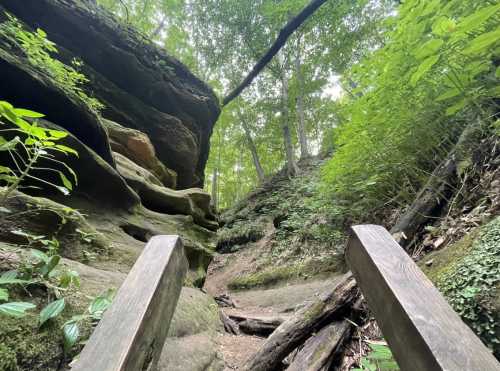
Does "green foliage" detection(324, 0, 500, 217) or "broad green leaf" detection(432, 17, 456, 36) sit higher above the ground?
"green foliage" detection(324, 0, 500, 217)

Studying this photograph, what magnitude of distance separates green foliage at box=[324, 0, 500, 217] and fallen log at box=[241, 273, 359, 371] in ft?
5.50

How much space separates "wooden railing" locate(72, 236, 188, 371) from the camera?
0.77m

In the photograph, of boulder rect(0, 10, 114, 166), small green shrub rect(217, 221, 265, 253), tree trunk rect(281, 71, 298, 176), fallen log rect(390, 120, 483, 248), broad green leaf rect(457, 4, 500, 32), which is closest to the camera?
broad green leaf rect(457, 4, 500, 32)

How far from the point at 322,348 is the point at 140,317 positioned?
166 centimetres

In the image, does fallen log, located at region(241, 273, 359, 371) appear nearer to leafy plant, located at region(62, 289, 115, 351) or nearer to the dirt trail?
the dirt trail

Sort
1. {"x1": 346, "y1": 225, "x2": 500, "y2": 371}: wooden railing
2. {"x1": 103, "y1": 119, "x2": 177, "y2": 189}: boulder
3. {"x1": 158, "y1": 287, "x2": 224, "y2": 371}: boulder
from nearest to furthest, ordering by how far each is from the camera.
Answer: {"x1": 346, "y1": 225, "x2": 500, "y2": 371}: wooden railing, {"x1": 158, "y1": 287, "x2": 224, "y2": 371}: boulder, {"x1": 103, "y1": 119, "x2": 177, "y2": 189}: boulder

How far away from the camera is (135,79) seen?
7.65 meters

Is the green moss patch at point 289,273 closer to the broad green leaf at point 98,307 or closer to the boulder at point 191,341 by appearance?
the boulder at point 191,341

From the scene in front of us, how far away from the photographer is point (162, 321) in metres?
1.13

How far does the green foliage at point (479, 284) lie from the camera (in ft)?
4.30

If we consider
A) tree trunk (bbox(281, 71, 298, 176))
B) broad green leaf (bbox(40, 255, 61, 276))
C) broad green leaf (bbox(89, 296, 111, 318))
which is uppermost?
tree trunk (bbox(281, 71, 298, 176))

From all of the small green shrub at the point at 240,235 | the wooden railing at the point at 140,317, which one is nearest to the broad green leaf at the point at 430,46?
the wooden railing at the point at 140,317

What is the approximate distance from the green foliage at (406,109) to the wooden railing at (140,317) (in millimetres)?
2355

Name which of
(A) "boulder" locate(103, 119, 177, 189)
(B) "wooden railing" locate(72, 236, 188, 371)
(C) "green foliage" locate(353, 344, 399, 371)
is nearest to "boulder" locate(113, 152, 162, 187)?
(A) "boulder" locate(103, 119, 177, 189)
